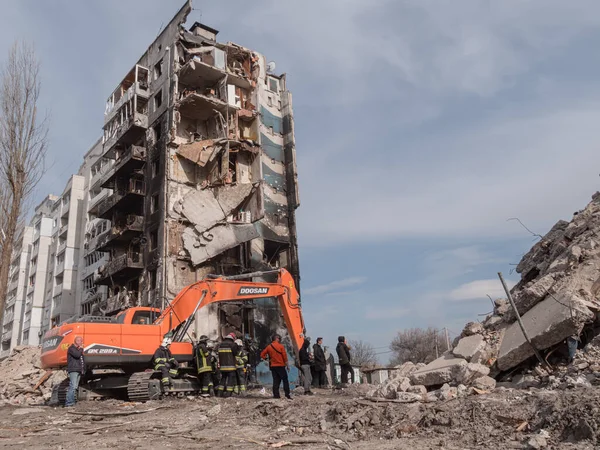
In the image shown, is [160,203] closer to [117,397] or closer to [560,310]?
[117,397]

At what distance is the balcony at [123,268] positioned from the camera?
1350 inches

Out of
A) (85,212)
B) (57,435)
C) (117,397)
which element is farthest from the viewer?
(85,212)

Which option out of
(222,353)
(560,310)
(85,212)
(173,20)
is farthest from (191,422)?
(85,212)

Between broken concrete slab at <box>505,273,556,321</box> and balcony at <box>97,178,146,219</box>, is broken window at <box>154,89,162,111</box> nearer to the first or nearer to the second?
balcony at <box>97,178,146,219</box>

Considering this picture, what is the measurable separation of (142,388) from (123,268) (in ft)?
73.5

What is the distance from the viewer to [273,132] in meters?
40.4

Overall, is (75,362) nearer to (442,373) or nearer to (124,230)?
(442,373)

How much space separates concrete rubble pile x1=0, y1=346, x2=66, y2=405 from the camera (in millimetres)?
19375

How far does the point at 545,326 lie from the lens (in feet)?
32.6

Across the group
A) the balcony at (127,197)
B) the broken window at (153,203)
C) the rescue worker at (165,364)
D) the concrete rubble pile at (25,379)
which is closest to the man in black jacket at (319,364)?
the rescue worker at (165,364)

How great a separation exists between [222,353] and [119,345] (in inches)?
107

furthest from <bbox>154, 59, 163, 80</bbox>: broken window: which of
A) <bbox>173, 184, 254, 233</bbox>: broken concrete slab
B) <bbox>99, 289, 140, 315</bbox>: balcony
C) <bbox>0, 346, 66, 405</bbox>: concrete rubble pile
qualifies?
<bbox>0, 346, 66, 405</bbox>: concrete rubble pile

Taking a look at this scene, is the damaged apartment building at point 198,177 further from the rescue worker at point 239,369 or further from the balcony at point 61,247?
the rescue worker at point 239,369

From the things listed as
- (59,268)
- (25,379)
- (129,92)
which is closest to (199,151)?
(129,92)
